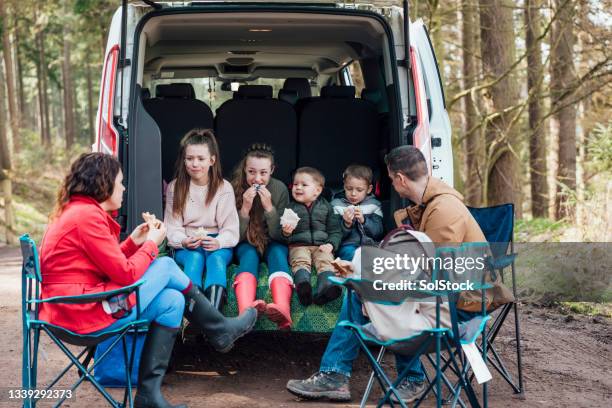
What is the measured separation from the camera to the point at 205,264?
4906mm

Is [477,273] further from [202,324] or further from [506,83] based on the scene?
[506,83]

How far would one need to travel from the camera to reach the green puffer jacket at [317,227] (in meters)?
5.09

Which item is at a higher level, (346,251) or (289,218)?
(289,218)

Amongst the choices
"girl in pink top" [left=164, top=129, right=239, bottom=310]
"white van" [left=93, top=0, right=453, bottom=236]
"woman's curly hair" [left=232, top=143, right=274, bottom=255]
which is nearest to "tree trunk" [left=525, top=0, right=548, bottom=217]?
"white van" [left=93, top=0, right=453, bottom=236]

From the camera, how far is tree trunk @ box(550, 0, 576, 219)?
392 inches

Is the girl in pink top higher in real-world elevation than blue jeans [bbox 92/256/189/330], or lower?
higher

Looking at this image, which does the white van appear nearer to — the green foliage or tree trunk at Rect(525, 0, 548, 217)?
the green foliage

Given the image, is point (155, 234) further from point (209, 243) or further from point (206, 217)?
point (206, 217)

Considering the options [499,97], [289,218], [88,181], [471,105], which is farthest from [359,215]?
[471,105]

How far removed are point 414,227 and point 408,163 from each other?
398 mm

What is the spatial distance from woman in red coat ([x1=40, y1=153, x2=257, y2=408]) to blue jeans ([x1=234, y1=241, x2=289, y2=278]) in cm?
64

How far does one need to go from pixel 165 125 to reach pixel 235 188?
879 mm

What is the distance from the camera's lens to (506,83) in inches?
464

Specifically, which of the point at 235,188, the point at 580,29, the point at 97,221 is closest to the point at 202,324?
the point at 97,221
